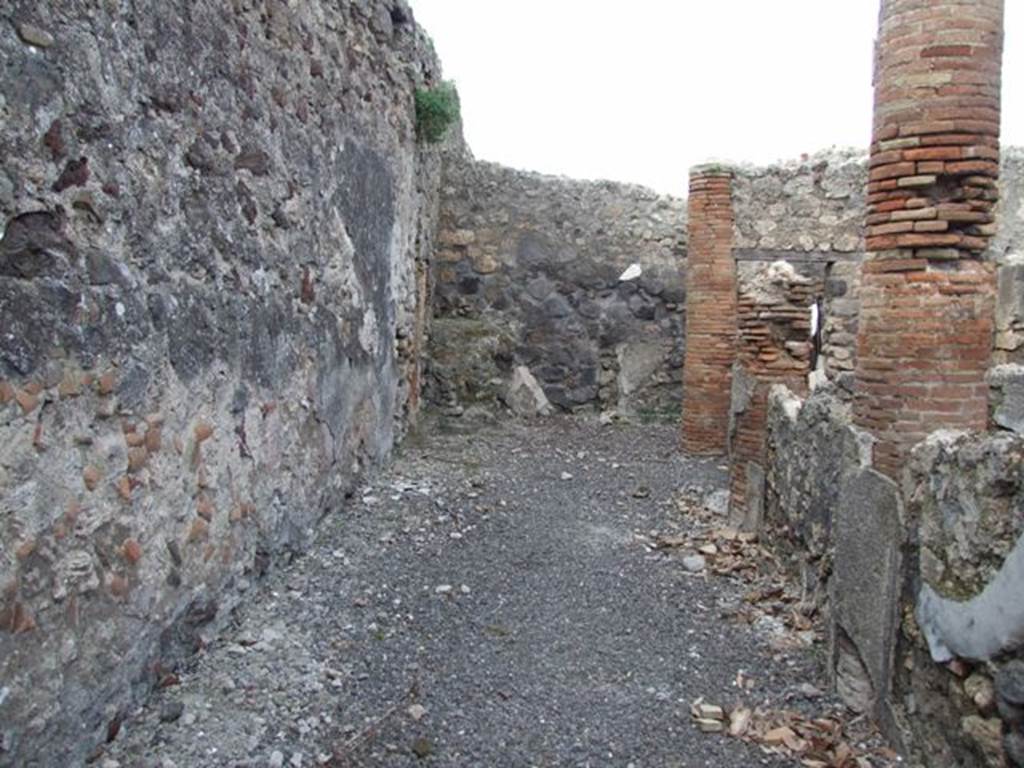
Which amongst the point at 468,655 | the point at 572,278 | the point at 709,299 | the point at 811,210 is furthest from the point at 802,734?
the point at 811,210

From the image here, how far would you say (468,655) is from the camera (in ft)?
11.6

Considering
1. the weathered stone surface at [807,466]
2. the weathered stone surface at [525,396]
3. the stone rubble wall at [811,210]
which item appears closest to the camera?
the weathered stone surface at [807,466]

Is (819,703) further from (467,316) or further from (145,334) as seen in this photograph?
(467,316)

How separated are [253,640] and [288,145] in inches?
89.0

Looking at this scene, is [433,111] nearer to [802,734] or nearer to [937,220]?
[937,220]

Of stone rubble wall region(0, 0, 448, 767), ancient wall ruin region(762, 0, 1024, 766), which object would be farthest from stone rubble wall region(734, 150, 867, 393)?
ancient wall ruin region(762, 0, 1024, 766)

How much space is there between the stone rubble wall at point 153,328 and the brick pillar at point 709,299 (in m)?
4.06

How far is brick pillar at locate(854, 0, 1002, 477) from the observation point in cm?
330

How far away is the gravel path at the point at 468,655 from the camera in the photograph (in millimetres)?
2846

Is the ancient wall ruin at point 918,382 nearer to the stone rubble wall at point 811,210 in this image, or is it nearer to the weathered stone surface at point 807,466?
the weathered stone surface at point 807,466

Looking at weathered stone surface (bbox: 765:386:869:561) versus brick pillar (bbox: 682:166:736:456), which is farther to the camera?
brick pillar (bbox: 682:166:736:456)

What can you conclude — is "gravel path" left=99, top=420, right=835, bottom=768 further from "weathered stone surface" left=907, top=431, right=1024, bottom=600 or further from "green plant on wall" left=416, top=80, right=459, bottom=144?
"green plant on wall" left=416, top=80, right=459, bottom=144

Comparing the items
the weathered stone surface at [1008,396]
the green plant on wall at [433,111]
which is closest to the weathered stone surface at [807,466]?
the weathered stone surface at [1008,396]

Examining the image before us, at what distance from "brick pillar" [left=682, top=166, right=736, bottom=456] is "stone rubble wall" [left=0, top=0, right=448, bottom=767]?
13.3 feet
